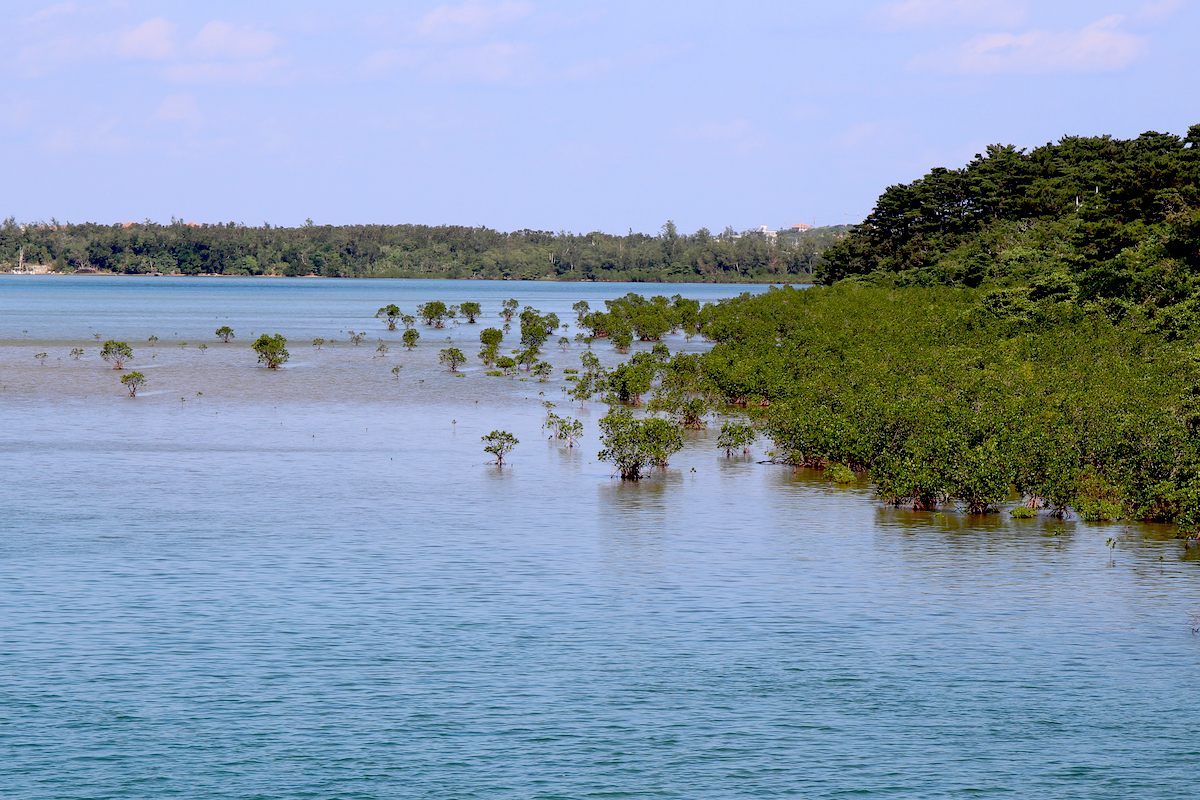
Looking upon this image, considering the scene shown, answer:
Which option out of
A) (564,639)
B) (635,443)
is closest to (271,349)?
(635,443)

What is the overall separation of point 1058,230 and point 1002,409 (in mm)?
65625

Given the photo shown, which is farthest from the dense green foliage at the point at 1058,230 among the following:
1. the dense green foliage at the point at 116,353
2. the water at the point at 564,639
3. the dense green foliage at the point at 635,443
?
the dense green foliage at the point at 116,353

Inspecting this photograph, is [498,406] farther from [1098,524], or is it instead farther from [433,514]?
[1098,524]

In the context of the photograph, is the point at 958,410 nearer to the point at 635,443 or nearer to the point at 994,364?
the point at 635,443

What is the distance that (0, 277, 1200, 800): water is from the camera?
1931cm

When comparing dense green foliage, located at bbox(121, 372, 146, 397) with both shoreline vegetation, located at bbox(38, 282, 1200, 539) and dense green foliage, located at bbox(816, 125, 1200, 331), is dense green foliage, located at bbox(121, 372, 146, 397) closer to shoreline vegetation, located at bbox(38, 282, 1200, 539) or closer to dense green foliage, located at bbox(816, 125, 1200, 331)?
shoreline vegetation, located at bbox(38, 282, 1200, 539)

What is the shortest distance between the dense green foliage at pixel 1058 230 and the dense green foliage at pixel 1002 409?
3453 millimetres

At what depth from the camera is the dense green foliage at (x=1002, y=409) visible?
1454 inches

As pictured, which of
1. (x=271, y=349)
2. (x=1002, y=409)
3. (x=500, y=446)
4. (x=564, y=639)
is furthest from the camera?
(x=271, y=349)

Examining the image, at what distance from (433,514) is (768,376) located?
2646cm

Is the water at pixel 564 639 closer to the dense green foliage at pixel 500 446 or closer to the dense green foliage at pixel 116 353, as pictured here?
the dense green foliage at pixel 500 446

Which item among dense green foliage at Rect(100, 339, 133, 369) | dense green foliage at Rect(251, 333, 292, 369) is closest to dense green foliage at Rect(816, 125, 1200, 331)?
dense green foliage at Rect(251, 333, 292, 369)

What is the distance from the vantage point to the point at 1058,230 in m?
101

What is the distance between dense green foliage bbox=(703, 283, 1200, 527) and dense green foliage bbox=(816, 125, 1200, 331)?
11.3 ft
